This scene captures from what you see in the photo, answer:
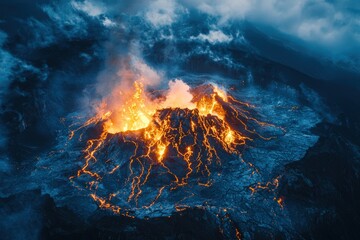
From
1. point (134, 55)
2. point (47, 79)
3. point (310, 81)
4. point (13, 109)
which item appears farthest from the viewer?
point (134, 55)

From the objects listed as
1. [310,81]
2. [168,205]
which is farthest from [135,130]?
[310,81]

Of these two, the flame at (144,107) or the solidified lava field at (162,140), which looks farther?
the flame at (144,107)

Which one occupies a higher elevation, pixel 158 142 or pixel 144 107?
pixel 144 107

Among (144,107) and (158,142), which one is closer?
(158,142)

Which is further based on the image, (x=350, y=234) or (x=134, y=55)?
(x=134, y=55)

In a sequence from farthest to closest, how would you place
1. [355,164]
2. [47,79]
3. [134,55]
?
1. [134,55]
2. [47,79]
3. [355,164]

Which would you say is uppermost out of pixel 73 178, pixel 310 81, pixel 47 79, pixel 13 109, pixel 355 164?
pixel 310 81

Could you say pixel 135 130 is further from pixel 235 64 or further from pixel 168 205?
pixel 235 64

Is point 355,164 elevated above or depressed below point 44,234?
above
